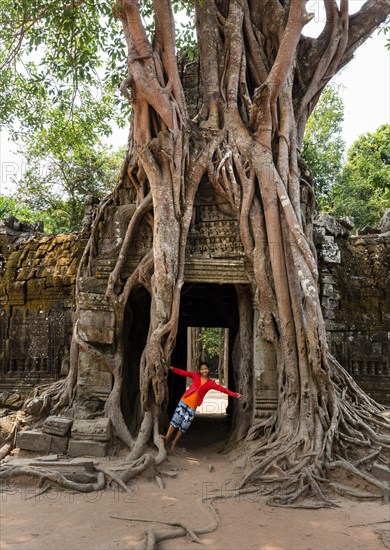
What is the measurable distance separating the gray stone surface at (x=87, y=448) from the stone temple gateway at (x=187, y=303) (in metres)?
0.44

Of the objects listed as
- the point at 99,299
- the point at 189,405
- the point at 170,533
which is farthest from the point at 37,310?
the point at 170,533

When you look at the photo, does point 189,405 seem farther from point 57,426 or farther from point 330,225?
point 330,225

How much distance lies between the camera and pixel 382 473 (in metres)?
4.04

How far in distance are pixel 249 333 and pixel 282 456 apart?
1649 mm

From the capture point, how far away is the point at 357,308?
21.3 ft

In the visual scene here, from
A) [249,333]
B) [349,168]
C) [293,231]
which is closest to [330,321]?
[249,333]

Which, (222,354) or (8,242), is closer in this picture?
(8,242)

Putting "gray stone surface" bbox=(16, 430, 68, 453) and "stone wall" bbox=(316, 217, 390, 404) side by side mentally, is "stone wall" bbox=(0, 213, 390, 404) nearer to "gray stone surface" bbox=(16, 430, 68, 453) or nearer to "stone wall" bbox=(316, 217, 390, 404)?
"stone wall" bbox=(316, 217, 390, 404)

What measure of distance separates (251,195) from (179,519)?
3268 mm

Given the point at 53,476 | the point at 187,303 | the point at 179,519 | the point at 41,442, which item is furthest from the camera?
the point at 187,303

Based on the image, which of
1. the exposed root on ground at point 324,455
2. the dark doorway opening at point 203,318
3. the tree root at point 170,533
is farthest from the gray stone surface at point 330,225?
the tree root at point 170,533

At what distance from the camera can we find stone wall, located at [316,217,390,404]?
6277 mm

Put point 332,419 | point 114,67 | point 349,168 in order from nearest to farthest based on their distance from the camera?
point 332,419 < point 114,67 < point 349,168

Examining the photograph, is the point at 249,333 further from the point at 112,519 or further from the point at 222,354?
the point at 222,354
